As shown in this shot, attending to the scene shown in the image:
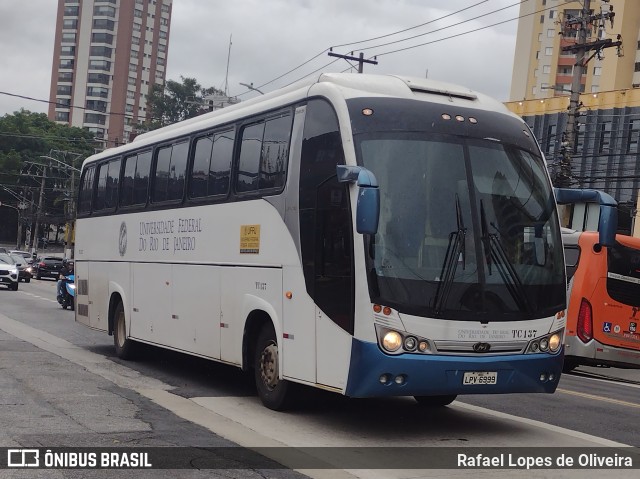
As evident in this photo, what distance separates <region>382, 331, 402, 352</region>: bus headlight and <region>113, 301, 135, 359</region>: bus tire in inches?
303

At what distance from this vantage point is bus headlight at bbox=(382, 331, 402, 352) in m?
9.21

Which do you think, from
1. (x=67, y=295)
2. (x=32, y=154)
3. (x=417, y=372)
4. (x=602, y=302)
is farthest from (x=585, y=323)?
(x=32, y=154)

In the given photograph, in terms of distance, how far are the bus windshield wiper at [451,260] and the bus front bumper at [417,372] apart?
50cm

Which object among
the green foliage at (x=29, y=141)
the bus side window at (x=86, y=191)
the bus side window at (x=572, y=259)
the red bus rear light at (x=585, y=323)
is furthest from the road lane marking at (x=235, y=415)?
the green foliage at (x=29, y=141)

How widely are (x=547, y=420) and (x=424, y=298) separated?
2.88 m

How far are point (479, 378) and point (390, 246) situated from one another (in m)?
1.45

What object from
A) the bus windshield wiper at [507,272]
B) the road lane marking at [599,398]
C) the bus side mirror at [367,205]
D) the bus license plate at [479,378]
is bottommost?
the road lane marking at [599,398]

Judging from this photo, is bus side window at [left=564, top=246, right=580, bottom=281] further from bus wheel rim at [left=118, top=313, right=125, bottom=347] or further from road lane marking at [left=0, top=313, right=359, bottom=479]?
road lane marking at [left=0, top=313, right=359, bottom=479]

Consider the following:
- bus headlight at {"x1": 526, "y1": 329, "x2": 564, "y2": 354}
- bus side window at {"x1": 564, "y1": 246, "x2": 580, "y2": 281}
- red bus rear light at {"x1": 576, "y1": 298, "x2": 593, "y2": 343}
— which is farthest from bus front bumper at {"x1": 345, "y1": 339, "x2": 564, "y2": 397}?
bus side window at {"x1": 564, "y1": 246, "x2": 580, "y2": 281}

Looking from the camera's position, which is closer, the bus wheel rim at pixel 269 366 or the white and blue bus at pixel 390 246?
the white and blue bus at pixel 390 246

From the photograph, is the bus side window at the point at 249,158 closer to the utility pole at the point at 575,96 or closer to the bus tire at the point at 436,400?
the bus tire at the point at 436,400

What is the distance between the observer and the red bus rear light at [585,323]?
18.9 m

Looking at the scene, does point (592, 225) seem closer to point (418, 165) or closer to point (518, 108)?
point (518, 108)

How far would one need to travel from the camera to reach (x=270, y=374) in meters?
11.1
